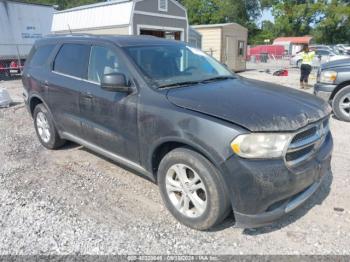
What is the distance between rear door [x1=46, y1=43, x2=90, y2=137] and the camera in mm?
4098

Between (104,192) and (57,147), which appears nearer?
(104,192)

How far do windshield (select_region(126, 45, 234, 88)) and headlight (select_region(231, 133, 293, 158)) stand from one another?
1152 millimetres

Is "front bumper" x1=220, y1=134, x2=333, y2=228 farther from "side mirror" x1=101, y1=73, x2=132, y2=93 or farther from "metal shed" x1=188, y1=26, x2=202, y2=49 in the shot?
"metal shed" x1=188, y1=26, x2=202, y2=49

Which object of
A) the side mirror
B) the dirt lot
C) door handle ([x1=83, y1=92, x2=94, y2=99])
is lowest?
the dirt lot

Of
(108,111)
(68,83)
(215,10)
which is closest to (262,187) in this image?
(108,111)

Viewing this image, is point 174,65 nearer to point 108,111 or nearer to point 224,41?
point 108,111

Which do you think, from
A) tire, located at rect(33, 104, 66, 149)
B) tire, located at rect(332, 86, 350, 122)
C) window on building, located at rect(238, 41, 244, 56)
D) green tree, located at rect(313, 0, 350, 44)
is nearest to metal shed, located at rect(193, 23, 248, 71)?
window on building, located at rect(238, 41, 244, 56)

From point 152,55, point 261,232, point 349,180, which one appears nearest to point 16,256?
point 261,232

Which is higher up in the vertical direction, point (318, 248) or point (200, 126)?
point (200, 126)

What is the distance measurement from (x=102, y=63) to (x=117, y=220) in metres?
1.90

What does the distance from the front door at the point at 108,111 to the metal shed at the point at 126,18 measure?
974 centimetres

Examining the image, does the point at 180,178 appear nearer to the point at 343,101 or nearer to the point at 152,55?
the point at 152,55

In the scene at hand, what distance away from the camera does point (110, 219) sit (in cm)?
325

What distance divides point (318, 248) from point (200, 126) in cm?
152
